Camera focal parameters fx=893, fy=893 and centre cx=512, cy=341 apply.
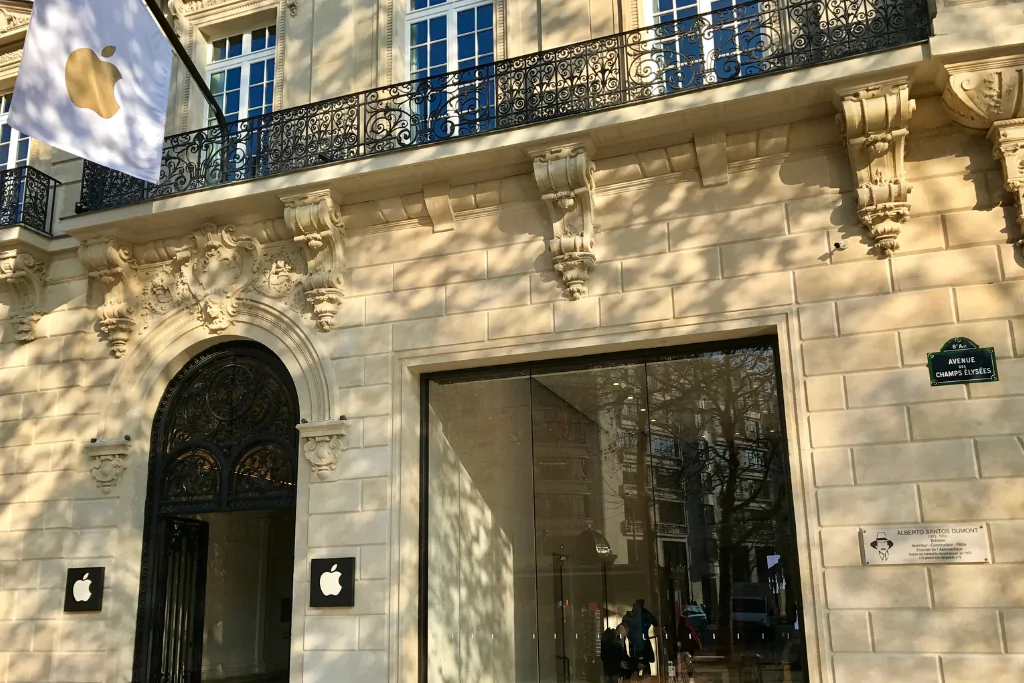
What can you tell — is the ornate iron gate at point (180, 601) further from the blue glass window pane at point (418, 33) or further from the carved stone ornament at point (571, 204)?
the blue glass window pane at point (418, 33)

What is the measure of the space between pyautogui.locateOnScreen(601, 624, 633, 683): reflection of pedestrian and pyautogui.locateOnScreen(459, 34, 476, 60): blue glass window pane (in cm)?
671

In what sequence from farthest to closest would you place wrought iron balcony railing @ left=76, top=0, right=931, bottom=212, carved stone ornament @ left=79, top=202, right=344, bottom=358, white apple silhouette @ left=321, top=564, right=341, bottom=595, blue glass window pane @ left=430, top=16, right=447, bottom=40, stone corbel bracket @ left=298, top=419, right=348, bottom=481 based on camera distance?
blue glass window pane @ left=430, top=16, right=447, bottom=40
carved stone ornament @ left=79, top=202, right=344, bottom=358
stone corbel bracket @ left=298, top=419, right=348, bottom=481
white apple silhouette @ left=321, top=564, right=341, bottom=595
wrought iron balcony railing @ left=76, top=0, right=931, bottom=212

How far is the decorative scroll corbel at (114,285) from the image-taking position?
10734 mm

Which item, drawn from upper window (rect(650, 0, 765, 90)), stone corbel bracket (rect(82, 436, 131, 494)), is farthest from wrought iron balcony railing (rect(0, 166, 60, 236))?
upper window (rect(650, 0, 765, 90))

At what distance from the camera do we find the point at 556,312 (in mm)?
9039

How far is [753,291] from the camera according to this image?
27.4 ft

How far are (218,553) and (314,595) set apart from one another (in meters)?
5.87

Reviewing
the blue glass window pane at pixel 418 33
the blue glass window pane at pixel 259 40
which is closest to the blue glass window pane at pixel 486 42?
the blue glass window pane at pixel 418 33

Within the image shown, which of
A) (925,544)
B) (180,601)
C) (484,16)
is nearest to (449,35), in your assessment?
(484,16)

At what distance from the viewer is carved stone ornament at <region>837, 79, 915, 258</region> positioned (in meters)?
7.75

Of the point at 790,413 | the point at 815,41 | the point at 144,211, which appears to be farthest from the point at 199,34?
the point at 790,413

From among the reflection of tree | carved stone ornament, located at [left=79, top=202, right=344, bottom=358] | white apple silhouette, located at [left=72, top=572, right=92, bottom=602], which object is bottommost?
white apple silhouette, located at [left=72, top=572, right=92, bottom=602]

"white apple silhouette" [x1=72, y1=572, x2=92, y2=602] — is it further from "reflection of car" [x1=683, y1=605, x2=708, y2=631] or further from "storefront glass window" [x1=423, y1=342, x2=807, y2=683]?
"reflection of car" [x1=683, y1=605, x2=708, y2=631]

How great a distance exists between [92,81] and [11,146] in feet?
12.9
